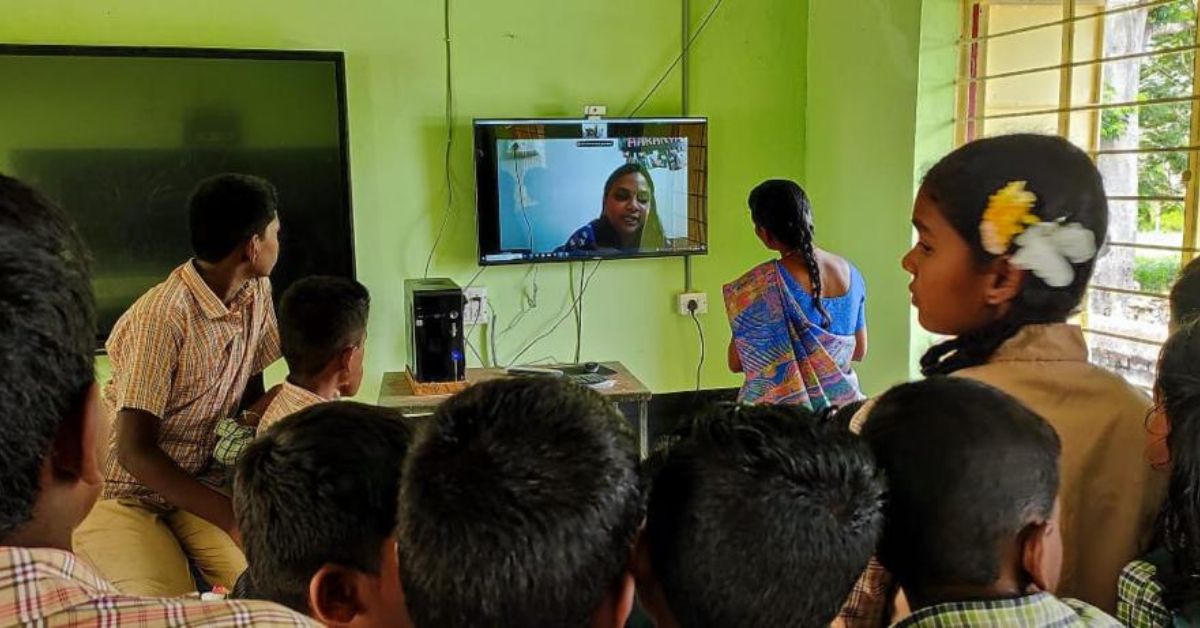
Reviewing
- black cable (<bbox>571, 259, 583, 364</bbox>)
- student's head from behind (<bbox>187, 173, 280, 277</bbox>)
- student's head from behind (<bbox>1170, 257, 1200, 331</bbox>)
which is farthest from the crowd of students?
black cable (<bbox>571, 259, 583, 364</bbox>)

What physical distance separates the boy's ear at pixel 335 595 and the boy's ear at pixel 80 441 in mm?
288

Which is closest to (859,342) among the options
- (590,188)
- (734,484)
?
(590,188)

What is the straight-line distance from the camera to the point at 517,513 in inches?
27.3

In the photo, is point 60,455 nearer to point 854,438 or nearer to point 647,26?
point 854,438

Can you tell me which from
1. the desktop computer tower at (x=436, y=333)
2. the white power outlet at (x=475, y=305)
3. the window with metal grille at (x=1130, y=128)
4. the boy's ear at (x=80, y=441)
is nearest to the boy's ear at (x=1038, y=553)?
the boy's ear at (x=80, y=441)

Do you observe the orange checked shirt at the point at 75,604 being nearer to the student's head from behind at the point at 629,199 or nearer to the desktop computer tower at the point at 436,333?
the desktop computer tower at the point at 436,333

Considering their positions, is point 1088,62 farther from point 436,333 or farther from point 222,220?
point 222,220

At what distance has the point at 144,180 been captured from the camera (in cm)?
299

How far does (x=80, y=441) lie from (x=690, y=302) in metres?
3.10

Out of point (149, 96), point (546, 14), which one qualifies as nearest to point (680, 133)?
point (546, 14)

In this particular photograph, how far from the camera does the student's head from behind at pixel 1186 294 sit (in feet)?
4.40

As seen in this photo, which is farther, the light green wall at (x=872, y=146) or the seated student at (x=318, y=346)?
the light green wall at (x=872, y=146)

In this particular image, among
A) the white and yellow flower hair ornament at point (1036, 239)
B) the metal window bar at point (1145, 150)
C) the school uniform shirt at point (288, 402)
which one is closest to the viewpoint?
the white and yellow flower hair ornament at point (1036, 239)

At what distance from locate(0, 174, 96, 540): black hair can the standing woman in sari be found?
6.55 feet
